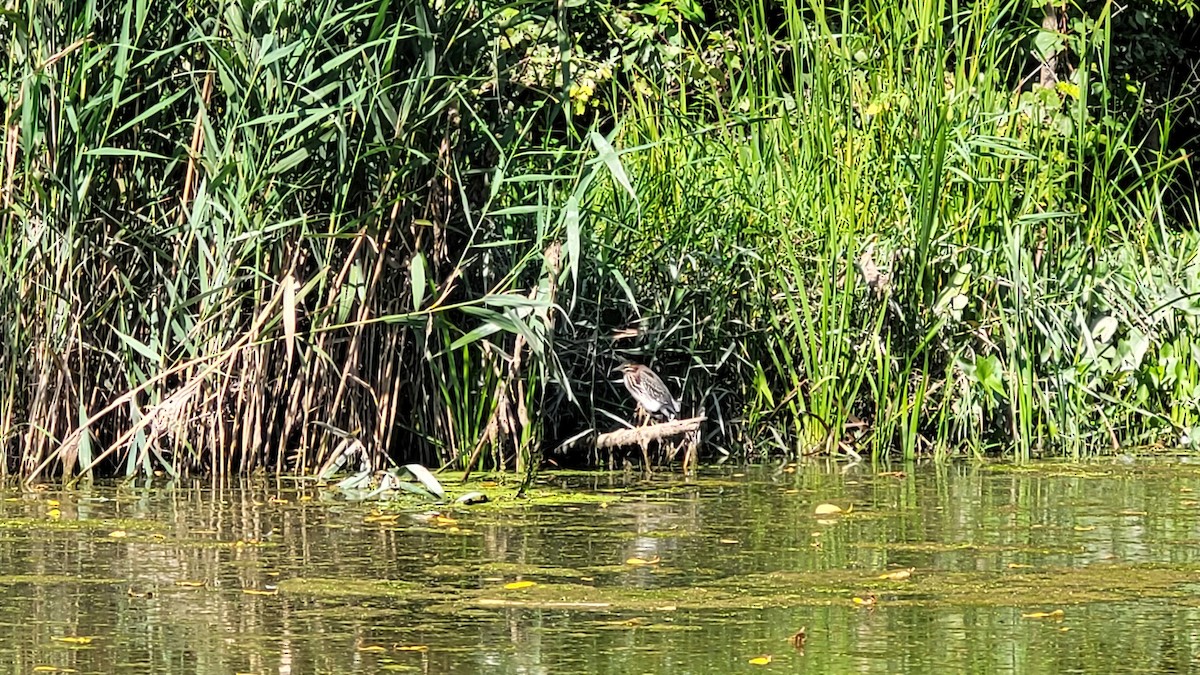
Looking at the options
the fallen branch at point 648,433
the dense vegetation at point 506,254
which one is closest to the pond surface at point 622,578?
the fallen branch at point 648,433

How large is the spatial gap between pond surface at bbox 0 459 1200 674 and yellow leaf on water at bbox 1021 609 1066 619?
0.02 meters

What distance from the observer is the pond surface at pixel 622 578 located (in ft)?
11.4

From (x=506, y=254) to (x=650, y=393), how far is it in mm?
598

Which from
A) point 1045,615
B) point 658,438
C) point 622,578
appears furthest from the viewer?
point 658,438

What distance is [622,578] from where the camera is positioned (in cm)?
422

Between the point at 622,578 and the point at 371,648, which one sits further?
the point at 622,578

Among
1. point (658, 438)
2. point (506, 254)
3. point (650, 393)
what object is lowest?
point (658, 438)

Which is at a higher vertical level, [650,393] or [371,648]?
[650,393]

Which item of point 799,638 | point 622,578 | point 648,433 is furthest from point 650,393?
point 799,638

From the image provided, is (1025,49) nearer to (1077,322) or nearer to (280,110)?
(1077,322)

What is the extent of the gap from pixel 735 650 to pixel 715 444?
2.90 meters

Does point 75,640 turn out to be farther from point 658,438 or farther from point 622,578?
point 658,438

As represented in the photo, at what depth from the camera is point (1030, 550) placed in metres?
4.58

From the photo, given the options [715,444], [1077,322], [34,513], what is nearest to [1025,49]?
[1077,322]
